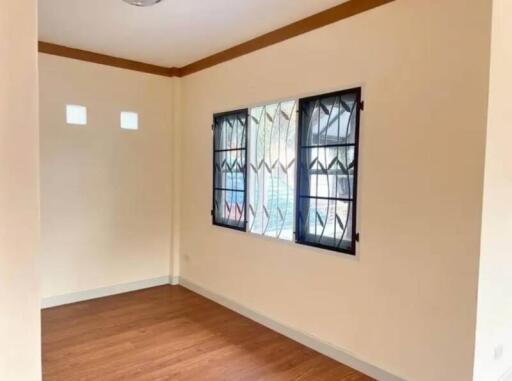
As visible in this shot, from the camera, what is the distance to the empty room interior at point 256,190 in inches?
81.0

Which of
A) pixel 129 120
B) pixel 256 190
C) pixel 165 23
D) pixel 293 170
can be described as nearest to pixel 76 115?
pixel 129 120

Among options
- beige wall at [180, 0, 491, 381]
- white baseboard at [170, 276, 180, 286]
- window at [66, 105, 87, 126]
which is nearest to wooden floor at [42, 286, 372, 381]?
beige wall at [180, 0, 491, 381]

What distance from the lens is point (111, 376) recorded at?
8.43ft

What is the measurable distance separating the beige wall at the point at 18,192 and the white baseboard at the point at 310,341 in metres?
2.14

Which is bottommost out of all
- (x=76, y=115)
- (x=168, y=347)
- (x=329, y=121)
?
(x=168, y=347)

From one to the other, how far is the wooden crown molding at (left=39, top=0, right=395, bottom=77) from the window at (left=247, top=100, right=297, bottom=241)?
0.57 m

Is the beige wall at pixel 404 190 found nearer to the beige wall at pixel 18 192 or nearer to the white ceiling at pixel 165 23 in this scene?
the white ceiling at pixel 165 23

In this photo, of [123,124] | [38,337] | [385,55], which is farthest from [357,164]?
[123,124]

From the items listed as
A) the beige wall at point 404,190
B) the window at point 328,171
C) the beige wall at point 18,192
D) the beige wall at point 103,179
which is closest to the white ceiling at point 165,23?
the beige wall at point 404,190

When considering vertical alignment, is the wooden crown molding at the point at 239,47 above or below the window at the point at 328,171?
above

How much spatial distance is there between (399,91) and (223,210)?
7.12ft

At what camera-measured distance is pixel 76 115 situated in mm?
3854

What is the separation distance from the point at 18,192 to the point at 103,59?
323 cm

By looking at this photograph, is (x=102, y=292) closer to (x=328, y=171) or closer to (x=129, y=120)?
(x=129, y=120)
